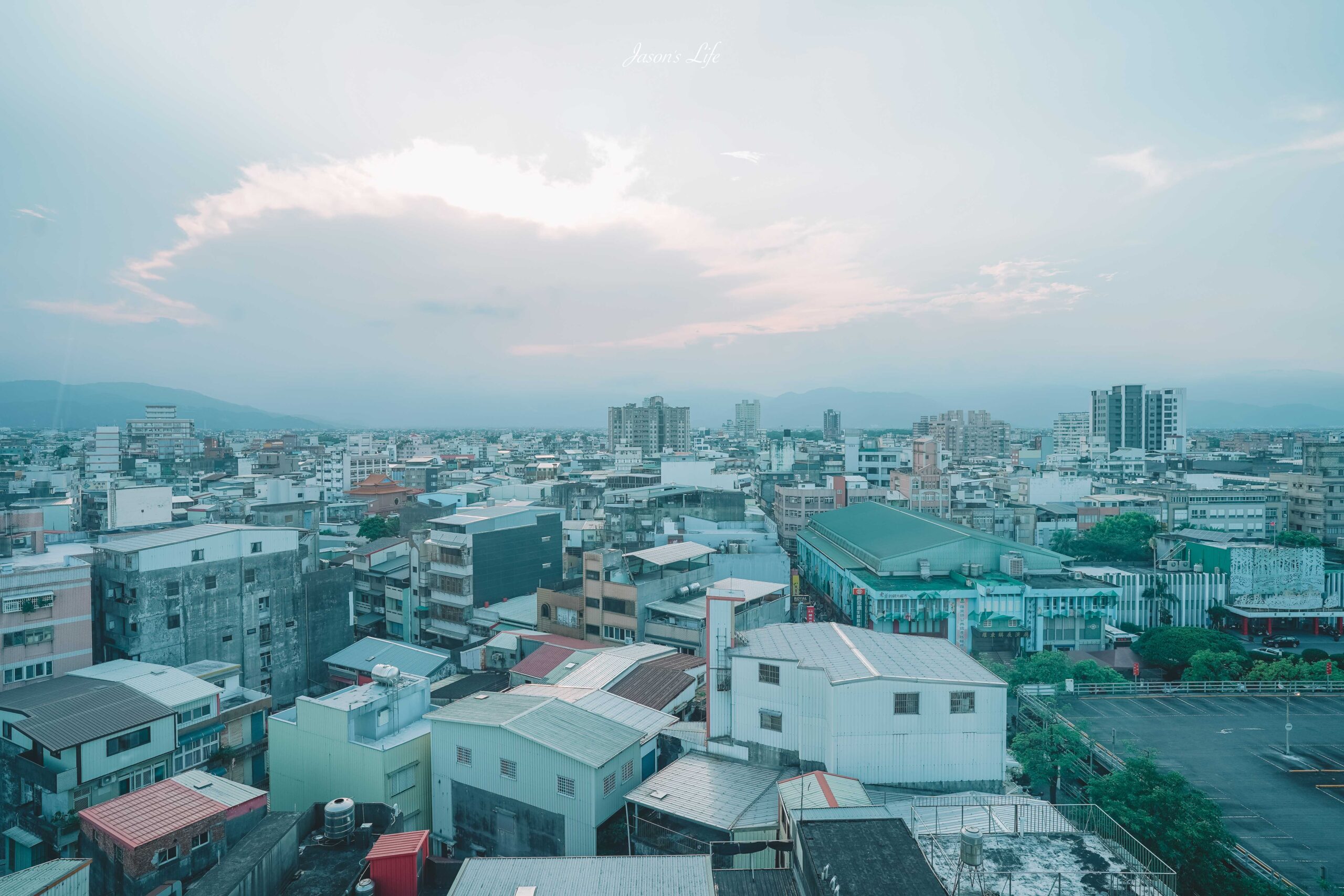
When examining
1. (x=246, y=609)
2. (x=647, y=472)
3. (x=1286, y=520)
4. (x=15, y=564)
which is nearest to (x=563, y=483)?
(x=647, y=472)

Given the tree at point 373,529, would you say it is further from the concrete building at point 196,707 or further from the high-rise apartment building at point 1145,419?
the high-rise apartment building at point 1145,419

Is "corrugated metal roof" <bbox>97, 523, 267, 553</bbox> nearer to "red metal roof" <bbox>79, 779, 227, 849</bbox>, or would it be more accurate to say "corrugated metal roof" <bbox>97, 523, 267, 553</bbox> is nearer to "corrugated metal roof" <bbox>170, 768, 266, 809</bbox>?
"corrugated metal roof" <bbox>170, 768, 266, 809</bbox>

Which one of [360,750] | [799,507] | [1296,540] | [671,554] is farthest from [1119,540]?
[360,750]

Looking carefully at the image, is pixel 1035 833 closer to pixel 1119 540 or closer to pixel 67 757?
pixel 67 757

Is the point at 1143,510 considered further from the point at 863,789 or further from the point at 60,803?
the point at 60,803

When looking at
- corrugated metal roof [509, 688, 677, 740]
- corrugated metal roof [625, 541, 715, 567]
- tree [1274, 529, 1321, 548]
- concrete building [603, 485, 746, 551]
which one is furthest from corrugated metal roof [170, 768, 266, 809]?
tree [1274, 529, 1321, 548]

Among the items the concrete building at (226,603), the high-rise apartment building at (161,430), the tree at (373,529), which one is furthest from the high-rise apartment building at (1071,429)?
the high-rise apartment building at (161,430)
